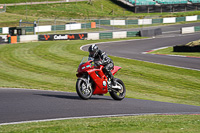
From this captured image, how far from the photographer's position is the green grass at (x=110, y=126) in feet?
23.0

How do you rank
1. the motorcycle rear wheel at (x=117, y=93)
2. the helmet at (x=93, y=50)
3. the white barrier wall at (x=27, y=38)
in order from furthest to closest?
1. the white barrier wall at (x=27, y=38)
2. the motorcycle rear wheel at (x=117, y=93)
3. the helmet at (x=93, y=50)

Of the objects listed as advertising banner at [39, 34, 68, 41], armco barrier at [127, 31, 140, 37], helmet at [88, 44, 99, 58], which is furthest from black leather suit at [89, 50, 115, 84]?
armco barrier at [127, 31, 140, 37]

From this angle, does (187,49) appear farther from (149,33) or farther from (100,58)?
(100,58)

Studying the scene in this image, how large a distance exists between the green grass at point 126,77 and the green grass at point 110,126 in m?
7.02

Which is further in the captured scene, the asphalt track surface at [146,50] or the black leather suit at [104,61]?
the asphalt track surface at [146,50]

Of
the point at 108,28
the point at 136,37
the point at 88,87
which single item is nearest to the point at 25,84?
the point at 88,87

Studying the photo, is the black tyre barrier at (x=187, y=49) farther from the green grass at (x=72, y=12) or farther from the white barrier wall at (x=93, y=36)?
the green grass at (x=72, y=12)

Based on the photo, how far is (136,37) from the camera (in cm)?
4959

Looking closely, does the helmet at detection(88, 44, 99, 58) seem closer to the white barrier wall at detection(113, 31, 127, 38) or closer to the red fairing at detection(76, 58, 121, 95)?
the red fairing at detection(76, 58, 121, 95)

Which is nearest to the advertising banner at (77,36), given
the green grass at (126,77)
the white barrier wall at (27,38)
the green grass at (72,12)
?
the white barrier wall at (27,38)

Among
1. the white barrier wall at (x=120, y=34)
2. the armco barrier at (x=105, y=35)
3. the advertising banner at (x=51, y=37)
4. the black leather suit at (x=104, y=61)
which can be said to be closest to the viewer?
the black leather suit at (x=104, y=61)

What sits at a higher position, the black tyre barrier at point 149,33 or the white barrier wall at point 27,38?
the black tyre barrier at point 149,33

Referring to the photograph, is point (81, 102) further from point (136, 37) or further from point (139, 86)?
point (136, 37)

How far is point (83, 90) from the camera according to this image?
1145 centimetres
